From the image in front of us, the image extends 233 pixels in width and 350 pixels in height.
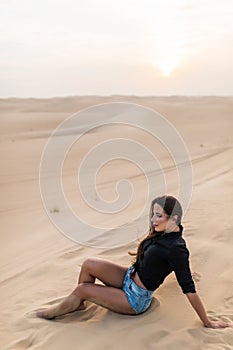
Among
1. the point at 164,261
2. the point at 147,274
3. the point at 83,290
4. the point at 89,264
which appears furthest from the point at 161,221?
the point at 83,290

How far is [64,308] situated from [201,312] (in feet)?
3.79

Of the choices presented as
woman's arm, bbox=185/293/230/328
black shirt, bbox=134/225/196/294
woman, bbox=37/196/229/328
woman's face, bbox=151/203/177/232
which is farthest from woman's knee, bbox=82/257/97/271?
woman's arm, bbox=185/293/230/328

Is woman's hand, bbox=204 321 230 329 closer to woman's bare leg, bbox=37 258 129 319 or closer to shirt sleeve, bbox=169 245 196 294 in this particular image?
shirt sleeve, bbox=169 245 196 294

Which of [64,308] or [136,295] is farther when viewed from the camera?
[64,308]

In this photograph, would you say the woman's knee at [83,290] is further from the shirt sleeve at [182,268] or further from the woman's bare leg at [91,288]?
the shirt sleeve at [182,268]

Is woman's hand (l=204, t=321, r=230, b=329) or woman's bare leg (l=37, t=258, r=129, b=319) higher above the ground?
woman's bare leg (l=37, t=258, r=129, b=319)

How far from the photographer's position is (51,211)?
8.52 m

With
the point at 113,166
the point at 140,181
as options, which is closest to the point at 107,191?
the point at 140,181

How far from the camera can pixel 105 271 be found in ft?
12.6

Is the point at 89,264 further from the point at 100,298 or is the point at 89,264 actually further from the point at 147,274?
the point at 147,274

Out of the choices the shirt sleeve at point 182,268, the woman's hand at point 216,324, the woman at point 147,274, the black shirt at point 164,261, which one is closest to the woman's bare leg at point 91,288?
the woman at point 147,274

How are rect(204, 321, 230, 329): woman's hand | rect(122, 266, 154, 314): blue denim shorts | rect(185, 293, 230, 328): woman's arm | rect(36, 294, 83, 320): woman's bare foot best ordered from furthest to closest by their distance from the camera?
rect(36, 294, 83, 320): woman's bare foot
rect(122, 266, 154, 314): blue denim shorts
rect(204, 321, 230, 329): woman's hand
rect(185, 293, 230, 328): woman's arm

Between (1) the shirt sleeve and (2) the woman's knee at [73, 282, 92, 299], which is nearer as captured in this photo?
(1) the shirt sleeve

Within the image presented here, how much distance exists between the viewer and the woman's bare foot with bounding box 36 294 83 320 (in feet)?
12.4
